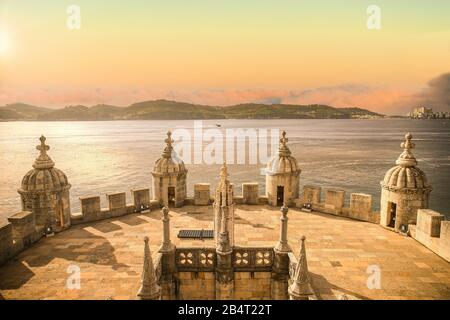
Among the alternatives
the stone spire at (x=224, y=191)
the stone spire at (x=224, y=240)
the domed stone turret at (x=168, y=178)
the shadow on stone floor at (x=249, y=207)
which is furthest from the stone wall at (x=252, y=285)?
the domed stone turret at (x=168, y=178)

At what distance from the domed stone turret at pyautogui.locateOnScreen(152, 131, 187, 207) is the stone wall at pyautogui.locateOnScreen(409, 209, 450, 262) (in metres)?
12.5

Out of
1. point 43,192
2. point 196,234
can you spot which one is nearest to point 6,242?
point 43,192

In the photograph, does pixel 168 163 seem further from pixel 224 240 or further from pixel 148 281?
pixel 148 281

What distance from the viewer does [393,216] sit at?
16906mm

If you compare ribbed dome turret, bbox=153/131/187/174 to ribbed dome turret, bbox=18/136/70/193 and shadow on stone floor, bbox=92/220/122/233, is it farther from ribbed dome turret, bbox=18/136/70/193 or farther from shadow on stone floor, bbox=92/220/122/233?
ribbed dome turret, bbox=18/136/70/193

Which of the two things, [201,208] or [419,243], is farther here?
[201,208]

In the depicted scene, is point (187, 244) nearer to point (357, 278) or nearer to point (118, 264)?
point (118, 264)

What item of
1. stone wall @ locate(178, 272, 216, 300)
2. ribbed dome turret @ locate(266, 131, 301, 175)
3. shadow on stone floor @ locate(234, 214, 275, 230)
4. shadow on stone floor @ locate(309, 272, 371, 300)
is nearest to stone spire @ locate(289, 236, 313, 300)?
shadow on stone floor @ locate(309, 272, 371, 300)

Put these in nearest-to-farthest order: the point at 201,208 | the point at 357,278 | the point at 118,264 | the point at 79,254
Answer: the point at 357,278 < the point at 118,264 < the point at 79,254 < the point at 201,208
